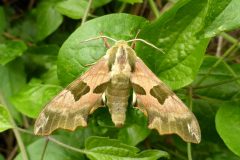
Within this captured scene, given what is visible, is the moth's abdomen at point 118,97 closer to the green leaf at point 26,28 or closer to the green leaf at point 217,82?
the green leaf at point 217,82

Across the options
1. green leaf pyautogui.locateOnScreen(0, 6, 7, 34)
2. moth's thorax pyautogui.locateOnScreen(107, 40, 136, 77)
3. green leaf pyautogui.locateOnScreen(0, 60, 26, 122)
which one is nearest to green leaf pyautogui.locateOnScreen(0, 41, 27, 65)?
green leaf pyautogui.locateOnScreen(0, 60, 26, 122)

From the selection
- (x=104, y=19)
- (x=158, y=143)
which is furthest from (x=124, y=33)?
(x=158, y=143)

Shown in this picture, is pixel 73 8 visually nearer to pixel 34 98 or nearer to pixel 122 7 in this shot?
pixel 122 7

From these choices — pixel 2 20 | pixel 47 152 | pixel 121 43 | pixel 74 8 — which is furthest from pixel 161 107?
pixel 2 20

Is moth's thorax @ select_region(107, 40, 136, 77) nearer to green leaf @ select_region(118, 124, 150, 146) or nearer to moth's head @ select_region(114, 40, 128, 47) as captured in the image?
moth's head @ select_region(114, 40, 128, 47)

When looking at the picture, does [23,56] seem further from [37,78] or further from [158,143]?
[158,143]
